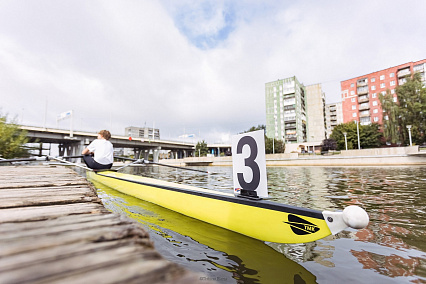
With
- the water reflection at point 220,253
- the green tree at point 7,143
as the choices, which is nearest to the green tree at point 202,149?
the green tree at point 7,143

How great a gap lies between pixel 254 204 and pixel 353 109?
66.7m

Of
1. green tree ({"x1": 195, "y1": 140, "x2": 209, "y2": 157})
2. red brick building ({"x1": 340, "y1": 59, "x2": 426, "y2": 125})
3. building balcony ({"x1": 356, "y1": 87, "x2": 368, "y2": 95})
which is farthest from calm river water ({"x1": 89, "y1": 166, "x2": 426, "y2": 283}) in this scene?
building balcony ({"x1": 356, "y1": 87, "x2": 368, "y2": 95})

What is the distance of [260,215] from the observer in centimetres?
282

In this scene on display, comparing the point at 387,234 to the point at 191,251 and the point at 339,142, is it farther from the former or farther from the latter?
the point at 339,142

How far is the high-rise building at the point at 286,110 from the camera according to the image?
200 ft

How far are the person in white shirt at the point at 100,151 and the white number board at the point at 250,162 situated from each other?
5650 millimetres

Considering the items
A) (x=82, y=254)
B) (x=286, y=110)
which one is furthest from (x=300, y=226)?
(x=286, y=110)

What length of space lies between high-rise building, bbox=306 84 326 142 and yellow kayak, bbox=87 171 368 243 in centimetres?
6891

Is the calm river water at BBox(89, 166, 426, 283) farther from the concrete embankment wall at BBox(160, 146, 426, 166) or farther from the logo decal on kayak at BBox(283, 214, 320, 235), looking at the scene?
the concrete embankment wall at BBox(160, 146, 426, 166)

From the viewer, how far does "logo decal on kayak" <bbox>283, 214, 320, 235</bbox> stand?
228 centimetres

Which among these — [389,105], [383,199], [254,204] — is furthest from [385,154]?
[254,204]

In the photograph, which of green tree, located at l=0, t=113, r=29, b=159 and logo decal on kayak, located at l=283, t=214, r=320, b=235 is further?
green tree, located at l=0, t=113, r=29, b=159

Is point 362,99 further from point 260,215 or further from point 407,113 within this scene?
point 260,215

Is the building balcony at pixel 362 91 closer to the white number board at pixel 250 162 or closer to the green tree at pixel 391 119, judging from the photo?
the green tree at pixel 391 119
